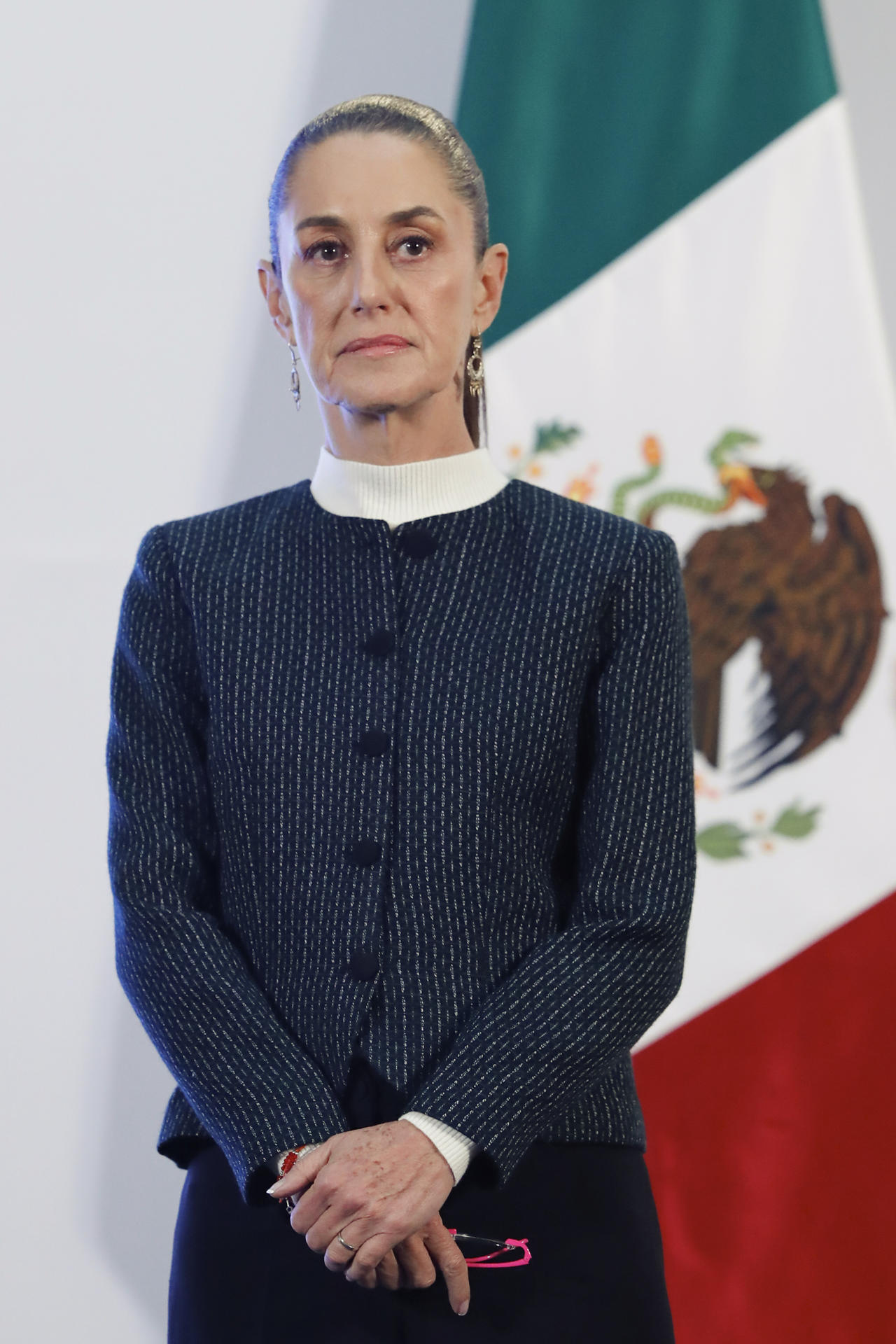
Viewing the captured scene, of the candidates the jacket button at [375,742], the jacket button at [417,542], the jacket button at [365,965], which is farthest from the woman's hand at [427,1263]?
the jacket button at [417,542]

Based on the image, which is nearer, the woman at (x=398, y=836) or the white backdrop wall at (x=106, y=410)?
the woman at (x=398, y=836)

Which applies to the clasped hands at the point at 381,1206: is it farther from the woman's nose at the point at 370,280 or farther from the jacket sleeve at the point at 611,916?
the woman's nose at the point at 370,280

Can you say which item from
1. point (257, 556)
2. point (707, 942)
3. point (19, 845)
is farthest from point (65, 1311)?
point (257, 556)

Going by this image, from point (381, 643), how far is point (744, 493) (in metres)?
0.92

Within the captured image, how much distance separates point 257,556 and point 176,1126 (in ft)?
1.46

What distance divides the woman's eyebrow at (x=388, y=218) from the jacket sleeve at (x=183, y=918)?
27cm

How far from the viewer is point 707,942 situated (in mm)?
1856

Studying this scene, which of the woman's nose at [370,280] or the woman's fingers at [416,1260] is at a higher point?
the woman's nose at [370,280]

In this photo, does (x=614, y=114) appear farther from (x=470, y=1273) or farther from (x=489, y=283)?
(x=470, y=1273)

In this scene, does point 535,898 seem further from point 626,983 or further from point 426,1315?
point 426,1315

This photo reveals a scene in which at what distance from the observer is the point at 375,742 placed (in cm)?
108

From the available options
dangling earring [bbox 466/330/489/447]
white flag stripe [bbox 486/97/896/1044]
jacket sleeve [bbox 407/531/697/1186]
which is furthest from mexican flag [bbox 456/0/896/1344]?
jacket sleeve [bbox 407/531/697/1186]

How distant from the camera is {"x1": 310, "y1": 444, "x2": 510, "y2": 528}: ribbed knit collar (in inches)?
46.5

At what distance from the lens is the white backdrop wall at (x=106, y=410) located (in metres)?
1.89
